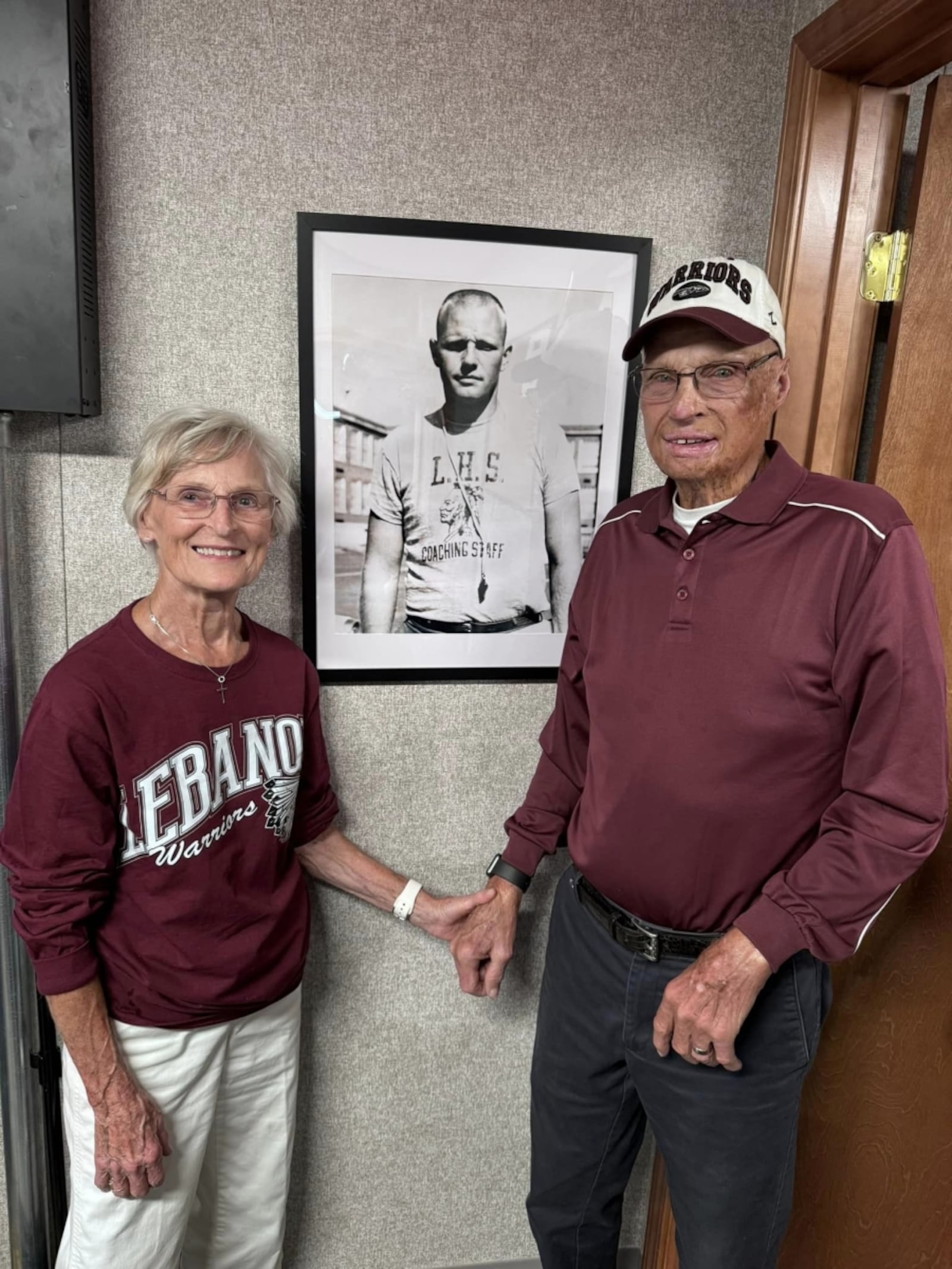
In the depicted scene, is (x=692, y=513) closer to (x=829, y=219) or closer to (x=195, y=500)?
(x=829, y=219)

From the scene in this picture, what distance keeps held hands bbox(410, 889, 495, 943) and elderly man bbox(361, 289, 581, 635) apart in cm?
50

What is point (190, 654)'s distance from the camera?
1.27m

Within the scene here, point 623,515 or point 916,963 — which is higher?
point 623,515

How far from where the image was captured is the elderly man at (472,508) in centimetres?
148

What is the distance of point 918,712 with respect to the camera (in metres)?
1.02

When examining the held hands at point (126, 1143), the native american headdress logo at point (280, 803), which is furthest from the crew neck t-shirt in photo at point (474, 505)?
the held hands at point (126, 1143)

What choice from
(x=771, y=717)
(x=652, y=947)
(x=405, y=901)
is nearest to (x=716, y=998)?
(x=652, y=947)

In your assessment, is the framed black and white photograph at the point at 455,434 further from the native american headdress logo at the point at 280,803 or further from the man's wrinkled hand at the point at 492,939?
the man's wrinkled hand at the point at 492,939

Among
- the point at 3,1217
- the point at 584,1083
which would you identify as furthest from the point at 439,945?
the point at 3,1217

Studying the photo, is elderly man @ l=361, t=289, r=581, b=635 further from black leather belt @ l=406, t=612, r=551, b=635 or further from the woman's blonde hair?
the woman's blonde hair

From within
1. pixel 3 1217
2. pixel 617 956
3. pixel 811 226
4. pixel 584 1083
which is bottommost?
pixel 3 1217

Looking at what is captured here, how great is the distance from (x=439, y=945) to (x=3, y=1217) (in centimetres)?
97

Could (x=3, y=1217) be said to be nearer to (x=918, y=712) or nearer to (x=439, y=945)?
(x=439, y=945)

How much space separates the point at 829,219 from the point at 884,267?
4.9 inches
